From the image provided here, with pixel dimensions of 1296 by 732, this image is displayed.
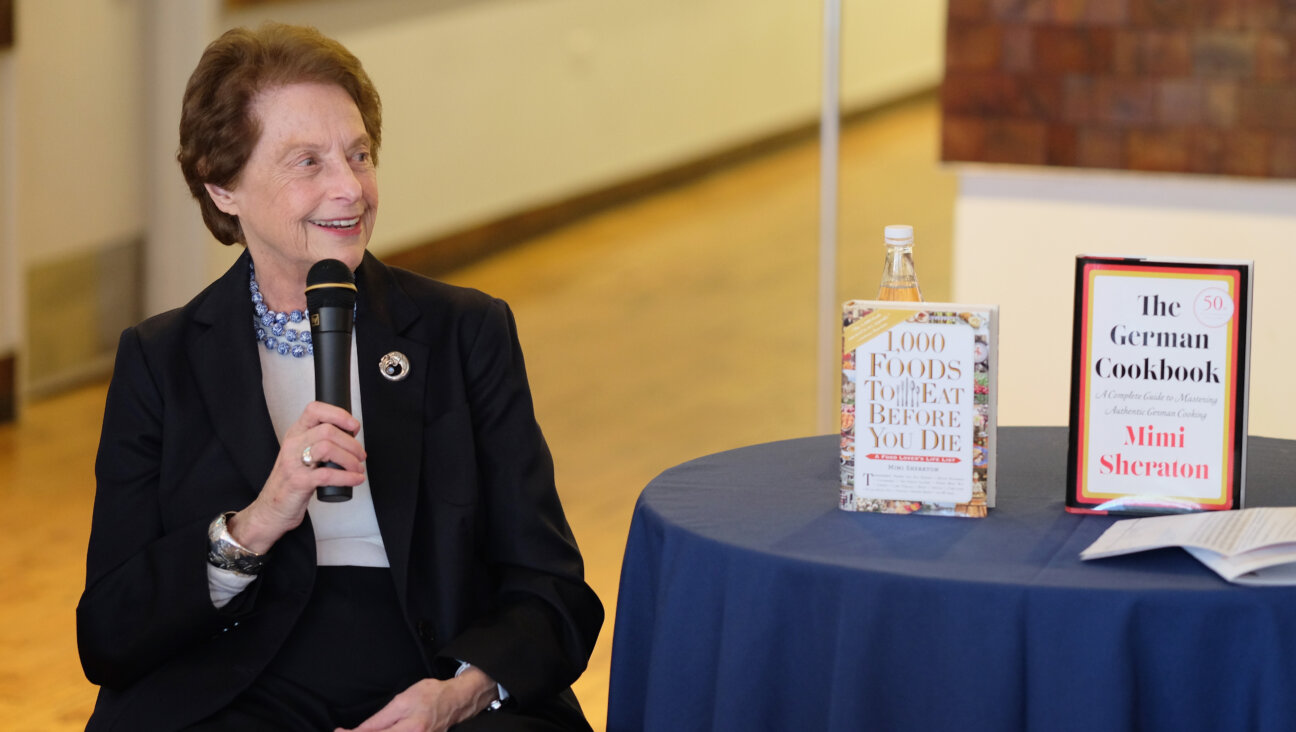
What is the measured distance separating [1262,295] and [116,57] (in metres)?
3.82

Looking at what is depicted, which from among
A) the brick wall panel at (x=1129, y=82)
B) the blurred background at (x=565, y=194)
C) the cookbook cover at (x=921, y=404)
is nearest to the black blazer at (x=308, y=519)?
the cookbook cover at (x=921, y=404)

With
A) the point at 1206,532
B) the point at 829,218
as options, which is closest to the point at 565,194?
the point at 829,218

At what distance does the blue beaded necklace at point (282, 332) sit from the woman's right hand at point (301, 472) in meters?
0.26

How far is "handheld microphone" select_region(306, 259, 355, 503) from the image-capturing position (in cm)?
163

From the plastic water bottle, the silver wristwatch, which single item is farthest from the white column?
the silver wristwatch

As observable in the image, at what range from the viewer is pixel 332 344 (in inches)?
64.2

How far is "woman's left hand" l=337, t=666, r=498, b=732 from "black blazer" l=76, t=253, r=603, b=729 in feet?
0.10

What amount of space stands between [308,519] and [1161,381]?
37.3 inches

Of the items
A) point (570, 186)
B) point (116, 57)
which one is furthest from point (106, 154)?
point (570, 186)

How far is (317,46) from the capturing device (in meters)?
1.92

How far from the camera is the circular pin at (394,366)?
6.41 feet

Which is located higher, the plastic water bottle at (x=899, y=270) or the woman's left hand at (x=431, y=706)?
the plastic water bottle at (x=899, y=270)

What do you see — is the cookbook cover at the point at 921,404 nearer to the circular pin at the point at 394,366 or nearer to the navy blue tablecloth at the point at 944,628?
the navy blue tablecloth at the point at 944,628

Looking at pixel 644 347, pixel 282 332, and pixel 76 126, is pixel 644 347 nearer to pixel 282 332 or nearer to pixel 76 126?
pixel 76 126
